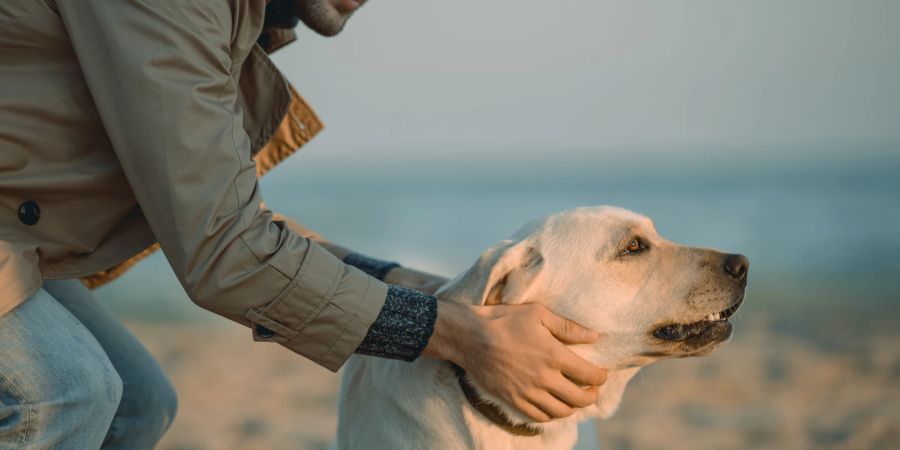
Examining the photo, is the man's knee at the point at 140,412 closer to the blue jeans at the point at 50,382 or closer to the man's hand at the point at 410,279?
the blue jeans at the point at 50,382

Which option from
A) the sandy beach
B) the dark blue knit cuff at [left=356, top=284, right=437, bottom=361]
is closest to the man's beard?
the dark blue knit cuff at [left=356, top=284, right=437, bottom=361]

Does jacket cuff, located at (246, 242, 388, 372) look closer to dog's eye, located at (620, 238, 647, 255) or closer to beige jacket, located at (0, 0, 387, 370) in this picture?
beige jacket, located at (0, 0, 387, 370)

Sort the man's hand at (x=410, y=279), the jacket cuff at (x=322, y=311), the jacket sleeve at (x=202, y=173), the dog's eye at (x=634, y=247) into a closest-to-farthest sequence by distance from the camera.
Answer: the jacket sleeve at (x=202, y=173), the jacket cuff at (x=322, y=311), the dog's eye at (x=634, y=247), the man's hand at (x=410, y=279)

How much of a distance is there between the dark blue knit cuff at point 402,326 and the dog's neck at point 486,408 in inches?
9.6

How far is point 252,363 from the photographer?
6938 mm

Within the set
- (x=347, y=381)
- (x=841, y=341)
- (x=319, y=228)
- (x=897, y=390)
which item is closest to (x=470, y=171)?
(x=319, y=228)

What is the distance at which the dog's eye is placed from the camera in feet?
8.24

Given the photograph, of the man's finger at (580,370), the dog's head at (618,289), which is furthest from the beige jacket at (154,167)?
the man's finger at (580,370)

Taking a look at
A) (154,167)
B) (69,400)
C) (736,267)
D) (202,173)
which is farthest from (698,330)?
(69,400)

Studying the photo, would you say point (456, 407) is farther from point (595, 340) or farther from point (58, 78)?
point (58, 78)

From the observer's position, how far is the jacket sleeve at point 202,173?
1883mm

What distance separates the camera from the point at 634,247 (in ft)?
8.28

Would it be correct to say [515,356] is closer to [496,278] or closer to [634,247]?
[496,278]

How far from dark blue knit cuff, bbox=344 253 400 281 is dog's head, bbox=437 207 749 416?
2.09 ft
